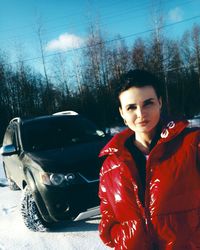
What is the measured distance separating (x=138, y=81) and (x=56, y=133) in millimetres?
3949

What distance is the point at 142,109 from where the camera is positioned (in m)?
1.51

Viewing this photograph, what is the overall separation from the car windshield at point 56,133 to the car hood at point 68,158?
29 centimetres

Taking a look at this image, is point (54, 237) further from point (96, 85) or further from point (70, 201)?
point (96, 85)

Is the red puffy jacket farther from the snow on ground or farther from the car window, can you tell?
the car window

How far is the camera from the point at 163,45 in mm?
28156

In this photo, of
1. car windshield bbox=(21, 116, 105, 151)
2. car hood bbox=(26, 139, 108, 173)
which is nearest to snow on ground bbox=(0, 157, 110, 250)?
car hood bbox=(26, 139, 108, 173)

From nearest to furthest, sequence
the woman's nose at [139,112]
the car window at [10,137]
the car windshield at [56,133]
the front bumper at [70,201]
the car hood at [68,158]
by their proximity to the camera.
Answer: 1. the woman's nose at [139,112]
2. the front bumper at [70,201]
3. the car hood at [68,158]
4. the car windshield at [56,133]
5. the car window at [10,137]

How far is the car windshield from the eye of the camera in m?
5.14

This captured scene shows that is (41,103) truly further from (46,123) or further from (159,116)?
(159,116)

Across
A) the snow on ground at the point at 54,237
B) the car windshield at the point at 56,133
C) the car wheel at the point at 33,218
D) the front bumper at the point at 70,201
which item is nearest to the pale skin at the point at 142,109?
the snow on ground at the point at 54,237

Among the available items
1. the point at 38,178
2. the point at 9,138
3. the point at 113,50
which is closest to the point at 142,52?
the point at 113,50

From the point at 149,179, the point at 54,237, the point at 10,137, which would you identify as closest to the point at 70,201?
the point at 54,237

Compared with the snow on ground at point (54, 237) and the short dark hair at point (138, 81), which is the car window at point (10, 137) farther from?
the short dark hair at point (138, 81)

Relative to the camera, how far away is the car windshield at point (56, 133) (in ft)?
16.9
